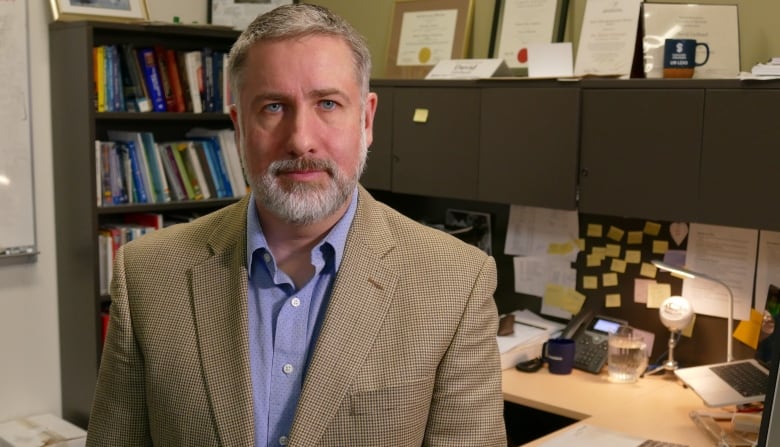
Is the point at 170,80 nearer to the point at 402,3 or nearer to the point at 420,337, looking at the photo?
the point at 402,3

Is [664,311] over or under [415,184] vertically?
under

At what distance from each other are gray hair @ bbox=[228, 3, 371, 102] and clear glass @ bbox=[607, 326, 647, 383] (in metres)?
1.84

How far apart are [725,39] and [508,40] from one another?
84cm

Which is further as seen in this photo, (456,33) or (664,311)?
(456,33)

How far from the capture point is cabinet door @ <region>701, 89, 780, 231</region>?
2.62 metres

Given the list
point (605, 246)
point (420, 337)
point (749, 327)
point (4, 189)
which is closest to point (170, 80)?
point (4, 189)

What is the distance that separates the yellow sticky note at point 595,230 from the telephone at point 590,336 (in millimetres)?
276

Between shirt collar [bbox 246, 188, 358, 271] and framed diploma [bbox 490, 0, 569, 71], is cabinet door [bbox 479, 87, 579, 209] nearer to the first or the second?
framed diploma [bbox 490, 0, 569, 71]

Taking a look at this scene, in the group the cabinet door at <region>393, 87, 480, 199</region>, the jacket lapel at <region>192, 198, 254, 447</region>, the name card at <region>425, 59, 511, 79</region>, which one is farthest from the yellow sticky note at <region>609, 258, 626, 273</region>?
the jacket lapel at <region>192, 198, 254, 447</region>

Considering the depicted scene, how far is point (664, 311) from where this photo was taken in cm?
317

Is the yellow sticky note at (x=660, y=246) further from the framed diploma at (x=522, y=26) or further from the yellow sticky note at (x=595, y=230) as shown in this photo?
the framed diploma at (x=522, y=26)

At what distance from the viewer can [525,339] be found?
334 cm

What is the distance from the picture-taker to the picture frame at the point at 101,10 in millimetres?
3756

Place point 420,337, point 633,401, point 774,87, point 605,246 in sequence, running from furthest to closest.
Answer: point 605,246 < point 633,401 < point 774,87 < point 420,337
